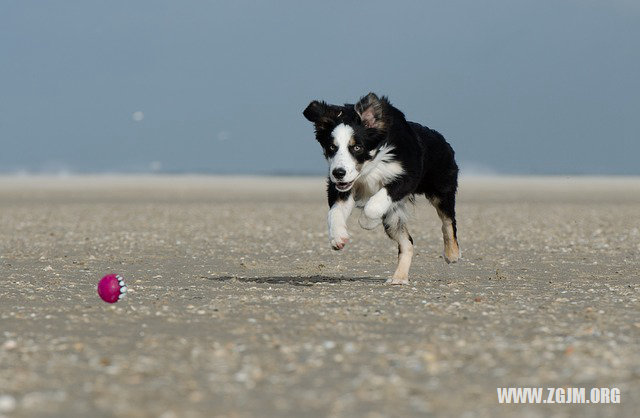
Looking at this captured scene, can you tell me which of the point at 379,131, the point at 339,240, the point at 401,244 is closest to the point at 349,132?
the point at 379,131

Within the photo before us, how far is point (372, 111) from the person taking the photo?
458 inches

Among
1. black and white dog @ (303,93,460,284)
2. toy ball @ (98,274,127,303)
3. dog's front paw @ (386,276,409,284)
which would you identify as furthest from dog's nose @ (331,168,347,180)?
toy ball @ (98,274,127,303)

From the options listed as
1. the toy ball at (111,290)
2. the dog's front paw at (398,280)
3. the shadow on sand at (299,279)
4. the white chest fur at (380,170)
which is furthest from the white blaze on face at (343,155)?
the toy ball at (111,290)

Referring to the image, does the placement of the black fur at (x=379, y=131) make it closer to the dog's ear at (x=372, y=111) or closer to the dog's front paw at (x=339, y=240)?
the dog's ear at (x=372, y=111)

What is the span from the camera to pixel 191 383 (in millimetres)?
6547

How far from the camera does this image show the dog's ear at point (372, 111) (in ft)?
38.0

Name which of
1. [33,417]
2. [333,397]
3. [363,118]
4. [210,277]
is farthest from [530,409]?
[210,277]

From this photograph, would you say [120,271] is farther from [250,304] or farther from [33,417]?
[33,417]

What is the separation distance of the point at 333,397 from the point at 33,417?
69.8 inches

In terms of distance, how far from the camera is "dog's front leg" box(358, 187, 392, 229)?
11.6m

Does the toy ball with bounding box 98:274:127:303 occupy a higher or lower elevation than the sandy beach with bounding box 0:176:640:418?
higher

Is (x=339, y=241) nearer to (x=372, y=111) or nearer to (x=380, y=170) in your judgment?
(x=380, y=170)

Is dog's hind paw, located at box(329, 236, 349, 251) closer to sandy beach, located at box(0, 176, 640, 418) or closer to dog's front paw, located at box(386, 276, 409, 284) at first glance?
sandy beach, located at box(0, 176, 640, 418)

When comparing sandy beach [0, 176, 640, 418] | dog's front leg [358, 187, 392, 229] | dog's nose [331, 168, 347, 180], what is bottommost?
sandy beach [0, 176, 640, 418]
